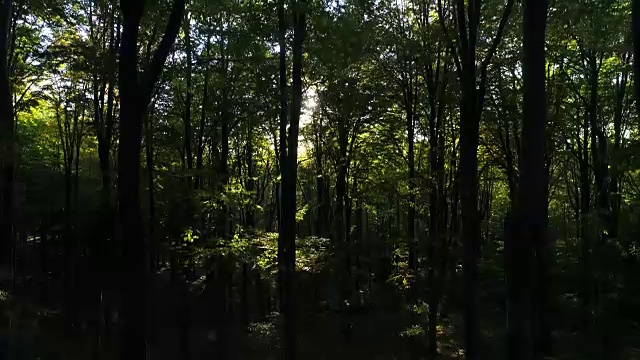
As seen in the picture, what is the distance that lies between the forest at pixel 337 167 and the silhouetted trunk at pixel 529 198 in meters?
0.02

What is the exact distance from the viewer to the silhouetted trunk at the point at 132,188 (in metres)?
6.07

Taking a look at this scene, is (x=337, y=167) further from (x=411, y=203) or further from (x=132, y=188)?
(x=132, y=188)

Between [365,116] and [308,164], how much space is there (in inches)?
381

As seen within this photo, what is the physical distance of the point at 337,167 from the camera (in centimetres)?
2175

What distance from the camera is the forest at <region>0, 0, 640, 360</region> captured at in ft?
22.1

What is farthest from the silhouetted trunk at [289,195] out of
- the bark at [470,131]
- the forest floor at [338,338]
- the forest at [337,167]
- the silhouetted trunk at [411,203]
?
the bark at [470,131]

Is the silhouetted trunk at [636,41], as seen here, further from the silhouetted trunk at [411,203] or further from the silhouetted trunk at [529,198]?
the silhouetted trunk at [411,203]

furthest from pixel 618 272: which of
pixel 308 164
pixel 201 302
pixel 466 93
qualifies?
pixel 308 164

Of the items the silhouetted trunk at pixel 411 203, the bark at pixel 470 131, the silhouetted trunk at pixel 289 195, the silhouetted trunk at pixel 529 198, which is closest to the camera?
the silhouetted trunk at pixel 529 198

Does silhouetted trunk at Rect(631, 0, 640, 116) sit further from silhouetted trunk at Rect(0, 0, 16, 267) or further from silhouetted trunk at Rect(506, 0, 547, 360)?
silhouetted trunk at Rect(0, 0, 16, 267)

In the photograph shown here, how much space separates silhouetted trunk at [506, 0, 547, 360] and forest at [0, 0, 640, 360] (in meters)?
0.02

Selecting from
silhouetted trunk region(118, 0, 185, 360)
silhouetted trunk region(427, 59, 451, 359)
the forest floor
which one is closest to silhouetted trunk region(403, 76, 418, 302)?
silhouetted trunk region(427, 59, 451, 359)

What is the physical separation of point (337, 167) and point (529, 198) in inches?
634

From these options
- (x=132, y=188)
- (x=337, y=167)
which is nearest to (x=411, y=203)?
(x=337, y=167)
